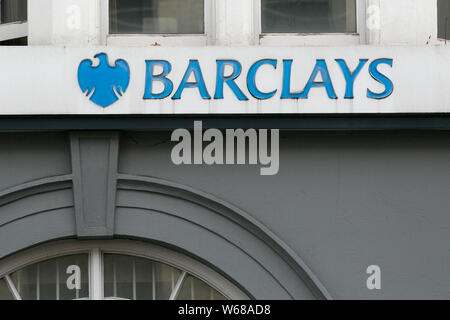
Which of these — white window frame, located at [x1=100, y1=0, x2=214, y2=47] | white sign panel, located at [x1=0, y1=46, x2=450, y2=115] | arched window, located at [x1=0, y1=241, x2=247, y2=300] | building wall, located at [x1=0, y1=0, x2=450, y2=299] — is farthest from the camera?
white window frame, located at [x1=100, y1=0, x2=214, y2=47]

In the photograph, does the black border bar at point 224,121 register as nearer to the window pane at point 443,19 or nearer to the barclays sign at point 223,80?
the barclays sign at point 223,80

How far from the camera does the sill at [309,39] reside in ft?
37.3

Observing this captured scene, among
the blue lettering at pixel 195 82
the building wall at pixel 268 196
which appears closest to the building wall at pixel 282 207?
the building wall at pixel 268 196

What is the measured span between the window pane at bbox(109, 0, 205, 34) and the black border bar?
1.01m

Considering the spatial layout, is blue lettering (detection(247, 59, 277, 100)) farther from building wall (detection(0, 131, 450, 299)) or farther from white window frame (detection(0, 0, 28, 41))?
white window frame (detection(0, 0, 28, 41))

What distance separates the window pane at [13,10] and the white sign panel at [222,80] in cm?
100

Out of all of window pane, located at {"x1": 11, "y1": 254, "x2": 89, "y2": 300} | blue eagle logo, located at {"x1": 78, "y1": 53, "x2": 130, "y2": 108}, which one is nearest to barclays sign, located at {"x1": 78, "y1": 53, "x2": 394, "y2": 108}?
blue eagle logo, located at {"x1": 78, "y1": 53, "x2": 130, "y2": 108}

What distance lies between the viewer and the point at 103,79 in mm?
10852

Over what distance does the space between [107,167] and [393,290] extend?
2.82m

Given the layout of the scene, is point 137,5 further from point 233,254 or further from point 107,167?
point 233,254

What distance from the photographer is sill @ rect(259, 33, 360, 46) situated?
448 inches

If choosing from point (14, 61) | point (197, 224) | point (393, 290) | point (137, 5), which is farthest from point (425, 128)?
point (14, 61)
